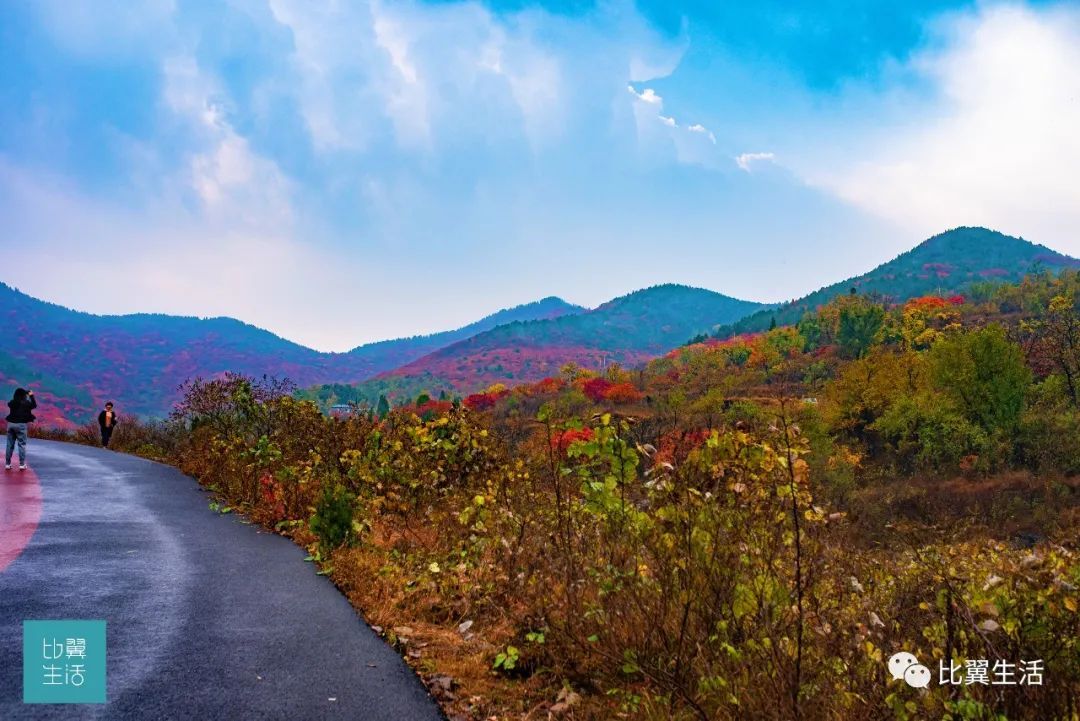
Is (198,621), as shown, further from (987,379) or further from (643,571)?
(987,379)

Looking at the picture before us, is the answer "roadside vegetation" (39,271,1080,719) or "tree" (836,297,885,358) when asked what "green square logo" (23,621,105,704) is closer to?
"roadside vegetation" (39,271,1080,719)

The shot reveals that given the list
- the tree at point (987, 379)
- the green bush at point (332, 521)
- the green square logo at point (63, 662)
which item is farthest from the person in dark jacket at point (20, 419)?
the tree at point (987, 379)

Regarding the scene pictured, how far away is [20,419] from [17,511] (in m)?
5.85

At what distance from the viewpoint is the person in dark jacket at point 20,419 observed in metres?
14.3

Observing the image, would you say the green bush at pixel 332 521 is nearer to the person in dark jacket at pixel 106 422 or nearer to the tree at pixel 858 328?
the person in dark jacket at pixel 106 422

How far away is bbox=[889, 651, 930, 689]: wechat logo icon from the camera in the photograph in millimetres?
3064

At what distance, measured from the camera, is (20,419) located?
14.5 m

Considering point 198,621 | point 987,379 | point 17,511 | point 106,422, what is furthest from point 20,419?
point 987,379

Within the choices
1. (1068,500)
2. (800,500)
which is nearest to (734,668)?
(800,500)

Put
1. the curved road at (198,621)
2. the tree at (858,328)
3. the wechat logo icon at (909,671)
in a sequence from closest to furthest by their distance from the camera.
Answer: the wechat logo icon at (909,671) → the curved road at (198,621) → the tree at (858,328)

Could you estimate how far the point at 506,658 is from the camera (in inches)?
202

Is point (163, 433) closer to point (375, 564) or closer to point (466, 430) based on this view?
point (466, 430)

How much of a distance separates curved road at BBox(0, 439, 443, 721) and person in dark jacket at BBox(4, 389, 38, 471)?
5.14m

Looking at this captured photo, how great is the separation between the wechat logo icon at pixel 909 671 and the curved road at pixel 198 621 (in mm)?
2953
